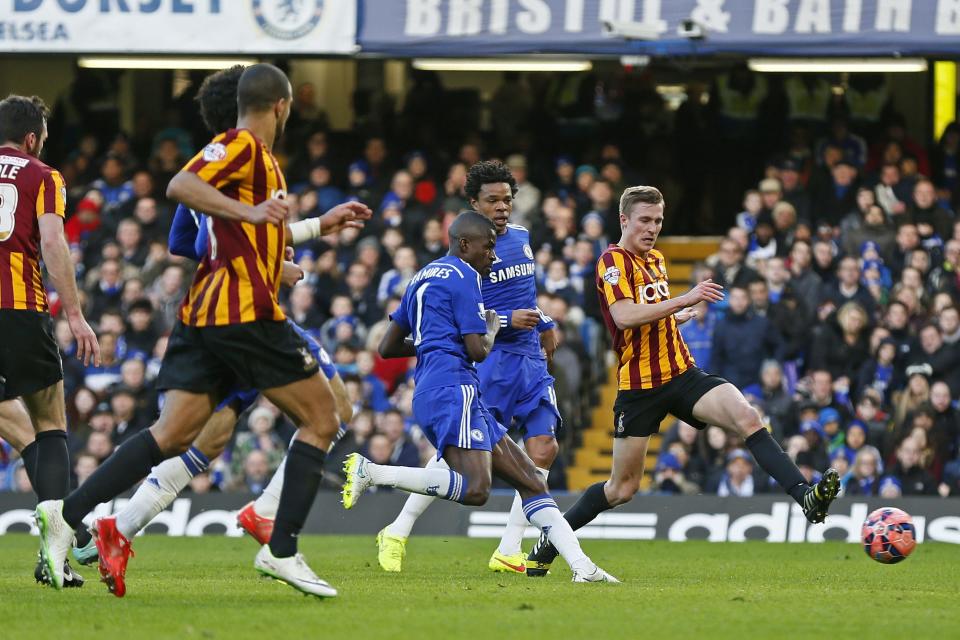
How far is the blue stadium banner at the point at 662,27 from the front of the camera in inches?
711

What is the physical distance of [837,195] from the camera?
19.2m

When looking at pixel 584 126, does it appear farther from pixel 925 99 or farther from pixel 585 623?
pixel 585 623

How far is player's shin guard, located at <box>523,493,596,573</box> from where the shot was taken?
9242 mm

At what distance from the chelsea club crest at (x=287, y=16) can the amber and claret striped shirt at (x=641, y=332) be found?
9070mm

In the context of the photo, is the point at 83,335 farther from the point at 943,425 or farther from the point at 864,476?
the point at 943,425

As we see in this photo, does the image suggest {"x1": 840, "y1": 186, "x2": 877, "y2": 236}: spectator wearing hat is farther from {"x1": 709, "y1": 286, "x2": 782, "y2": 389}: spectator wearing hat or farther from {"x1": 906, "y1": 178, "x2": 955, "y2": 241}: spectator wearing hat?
{"x1": 709, "y1": 286, "x2": 782, "y2": 389}: spectator wearing hat

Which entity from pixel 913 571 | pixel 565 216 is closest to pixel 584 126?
pixel 565 216

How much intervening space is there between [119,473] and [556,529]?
2.62m

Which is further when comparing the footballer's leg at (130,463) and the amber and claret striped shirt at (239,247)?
the footballer's leg at (130,463)

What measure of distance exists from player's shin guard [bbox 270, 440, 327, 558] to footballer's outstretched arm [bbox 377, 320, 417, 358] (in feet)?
7.64

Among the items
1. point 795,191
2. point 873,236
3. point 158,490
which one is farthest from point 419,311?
point 795,191

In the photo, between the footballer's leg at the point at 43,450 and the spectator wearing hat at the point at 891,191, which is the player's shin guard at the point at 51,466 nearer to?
the footballer's leg at the point at 43,450

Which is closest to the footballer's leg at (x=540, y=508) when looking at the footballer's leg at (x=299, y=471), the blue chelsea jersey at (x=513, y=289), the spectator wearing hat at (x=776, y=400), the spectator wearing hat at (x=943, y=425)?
the blue chelsea jersey at (x=513, y=289)

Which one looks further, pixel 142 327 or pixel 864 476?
pixel 142 327
